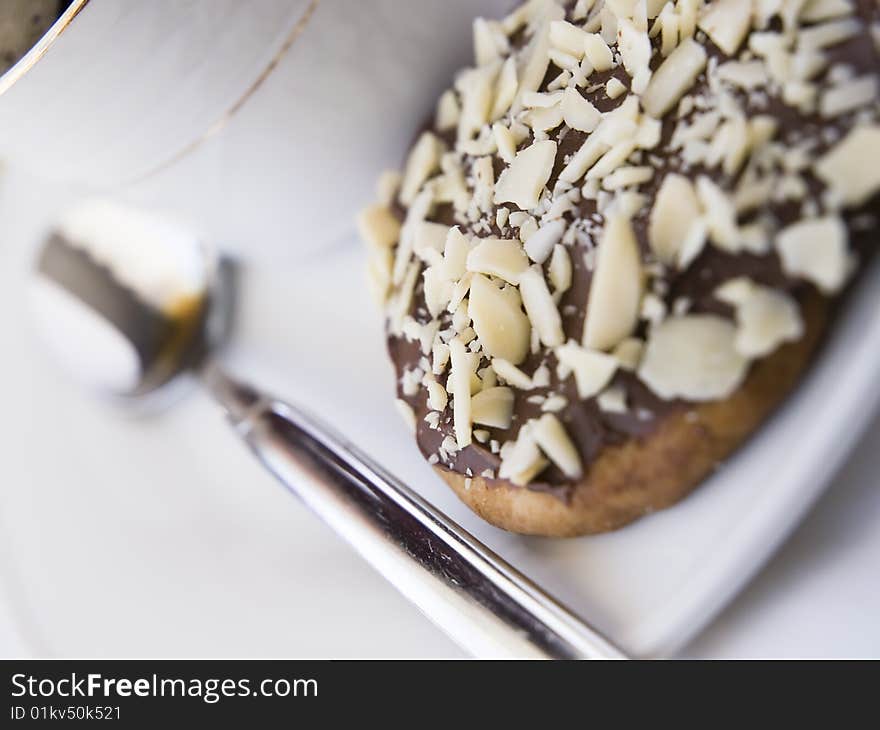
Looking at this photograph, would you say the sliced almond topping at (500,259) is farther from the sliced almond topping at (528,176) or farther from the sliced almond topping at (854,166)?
the sliced almond topping at (854,166)

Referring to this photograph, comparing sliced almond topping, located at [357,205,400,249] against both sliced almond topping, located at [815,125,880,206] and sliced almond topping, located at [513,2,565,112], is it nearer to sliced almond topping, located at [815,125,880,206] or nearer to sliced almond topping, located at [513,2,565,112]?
sliced almond topping, located at [513,2,565,112]

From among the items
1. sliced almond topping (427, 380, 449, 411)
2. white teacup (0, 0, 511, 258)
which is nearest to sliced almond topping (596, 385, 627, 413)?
sliced almond topping (427, 380, 449, 411)

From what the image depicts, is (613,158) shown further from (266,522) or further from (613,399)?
(266,522)

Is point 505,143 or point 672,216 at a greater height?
point 505,143

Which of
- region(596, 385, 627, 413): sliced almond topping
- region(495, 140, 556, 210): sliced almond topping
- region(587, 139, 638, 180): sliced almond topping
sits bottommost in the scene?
region(596, 385, 627, 413): sliced almond topping

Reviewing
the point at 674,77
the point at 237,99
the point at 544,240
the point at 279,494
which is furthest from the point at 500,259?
the point at 279,494
